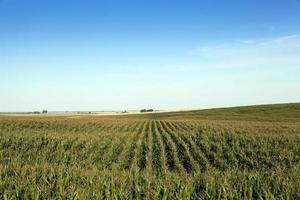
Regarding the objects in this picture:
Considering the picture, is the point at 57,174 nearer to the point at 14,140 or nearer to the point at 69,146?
the point at 69,146

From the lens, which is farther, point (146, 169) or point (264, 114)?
point (264, 114)

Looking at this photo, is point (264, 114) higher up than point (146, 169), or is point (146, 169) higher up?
point (264, 114)

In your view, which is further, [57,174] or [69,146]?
[69,146]

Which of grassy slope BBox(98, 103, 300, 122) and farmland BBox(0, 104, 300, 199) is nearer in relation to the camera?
farmland BBox(0, 104, 300, 199)

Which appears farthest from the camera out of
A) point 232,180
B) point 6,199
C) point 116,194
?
point 232,180

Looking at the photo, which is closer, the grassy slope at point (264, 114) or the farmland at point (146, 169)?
the farmland at point (146, 169)

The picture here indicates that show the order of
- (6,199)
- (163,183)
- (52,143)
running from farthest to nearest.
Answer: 1. (52,143)
2. (163,183)
3. (6,199)

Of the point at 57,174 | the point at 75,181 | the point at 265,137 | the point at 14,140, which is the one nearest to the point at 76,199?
the point at 75,181

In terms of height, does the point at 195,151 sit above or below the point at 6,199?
below

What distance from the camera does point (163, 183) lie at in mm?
6062

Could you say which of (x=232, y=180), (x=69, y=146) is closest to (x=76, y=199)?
(x=232, y=180)

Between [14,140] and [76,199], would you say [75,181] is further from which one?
[14,140]

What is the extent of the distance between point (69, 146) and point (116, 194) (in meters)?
12.6

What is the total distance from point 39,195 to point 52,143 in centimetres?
1234
